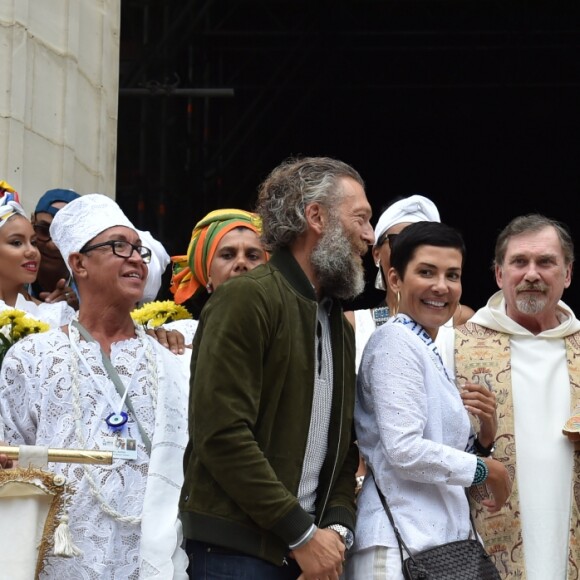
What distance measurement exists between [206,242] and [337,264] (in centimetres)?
160

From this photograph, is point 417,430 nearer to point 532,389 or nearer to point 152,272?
point 532,389

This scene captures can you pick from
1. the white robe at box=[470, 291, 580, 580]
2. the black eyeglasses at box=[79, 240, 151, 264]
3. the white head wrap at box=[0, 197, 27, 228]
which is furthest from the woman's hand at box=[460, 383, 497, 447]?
the white head wrap at box=[0, 197, 27, 228]

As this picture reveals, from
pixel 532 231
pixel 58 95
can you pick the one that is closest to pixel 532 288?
pixel 532 231

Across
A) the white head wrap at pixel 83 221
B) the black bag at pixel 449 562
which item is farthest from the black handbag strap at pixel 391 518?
the white head wrap at pixel 83 221

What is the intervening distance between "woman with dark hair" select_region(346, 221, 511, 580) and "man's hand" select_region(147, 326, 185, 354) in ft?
3.05

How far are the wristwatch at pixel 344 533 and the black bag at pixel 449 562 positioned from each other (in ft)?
0.45

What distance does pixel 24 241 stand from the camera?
19.2 ft

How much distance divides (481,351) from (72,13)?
331cm

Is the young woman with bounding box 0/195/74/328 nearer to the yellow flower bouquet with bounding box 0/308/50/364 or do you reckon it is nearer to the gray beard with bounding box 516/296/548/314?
the yellow flower bouquet with bounding box 0/308/50/364

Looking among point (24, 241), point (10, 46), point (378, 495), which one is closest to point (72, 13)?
point (10, 46)

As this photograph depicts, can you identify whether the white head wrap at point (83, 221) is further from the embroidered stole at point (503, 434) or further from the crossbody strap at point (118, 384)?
the embroidered stole at point (503, 434)

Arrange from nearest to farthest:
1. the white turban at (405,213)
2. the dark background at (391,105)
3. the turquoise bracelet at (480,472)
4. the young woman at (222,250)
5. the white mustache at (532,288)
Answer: the turquoise bracelet at (480,472), the white mustache at (532,288), the young woman at (222,250), the white turban at (405,213), the dark background at (391,105)

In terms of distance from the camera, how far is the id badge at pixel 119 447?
14.9 ft

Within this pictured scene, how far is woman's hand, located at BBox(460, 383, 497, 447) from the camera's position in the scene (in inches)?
178
